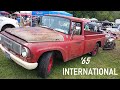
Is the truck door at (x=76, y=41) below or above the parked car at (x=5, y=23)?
below

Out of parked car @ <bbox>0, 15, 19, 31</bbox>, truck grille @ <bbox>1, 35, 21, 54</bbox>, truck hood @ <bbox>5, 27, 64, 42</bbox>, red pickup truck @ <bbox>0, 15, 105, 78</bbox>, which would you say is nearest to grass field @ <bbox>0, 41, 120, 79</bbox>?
red pickup truck @ <bbox>0, 15, 105, 78</bbox>

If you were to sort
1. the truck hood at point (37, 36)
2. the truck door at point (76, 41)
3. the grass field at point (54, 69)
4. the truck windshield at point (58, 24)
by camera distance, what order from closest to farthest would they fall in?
the truck hood at point (37, 36) < the grass field at point (54, 69) < the truck windshield at point (58, 24) < the truck door at point (76, 41)

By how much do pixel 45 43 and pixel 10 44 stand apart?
0.95 metres

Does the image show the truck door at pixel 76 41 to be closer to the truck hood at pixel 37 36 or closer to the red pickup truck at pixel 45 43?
the red pickup truck at pixel 45 43

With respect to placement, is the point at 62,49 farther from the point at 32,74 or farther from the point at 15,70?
the point at 15,70

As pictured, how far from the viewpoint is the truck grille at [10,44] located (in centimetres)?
425

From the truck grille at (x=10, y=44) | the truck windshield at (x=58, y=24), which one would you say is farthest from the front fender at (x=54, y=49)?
the truck windshield at (x=58, y=24)

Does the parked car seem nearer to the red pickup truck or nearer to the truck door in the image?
the red pickup truck

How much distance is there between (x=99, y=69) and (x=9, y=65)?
303 centimetres

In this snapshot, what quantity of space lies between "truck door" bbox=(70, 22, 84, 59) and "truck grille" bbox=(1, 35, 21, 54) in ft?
5.77

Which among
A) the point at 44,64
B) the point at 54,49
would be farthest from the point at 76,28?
the point at 44,64

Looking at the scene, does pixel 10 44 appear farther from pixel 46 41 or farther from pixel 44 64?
pixel 44 64

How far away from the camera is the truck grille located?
425 centimetres
